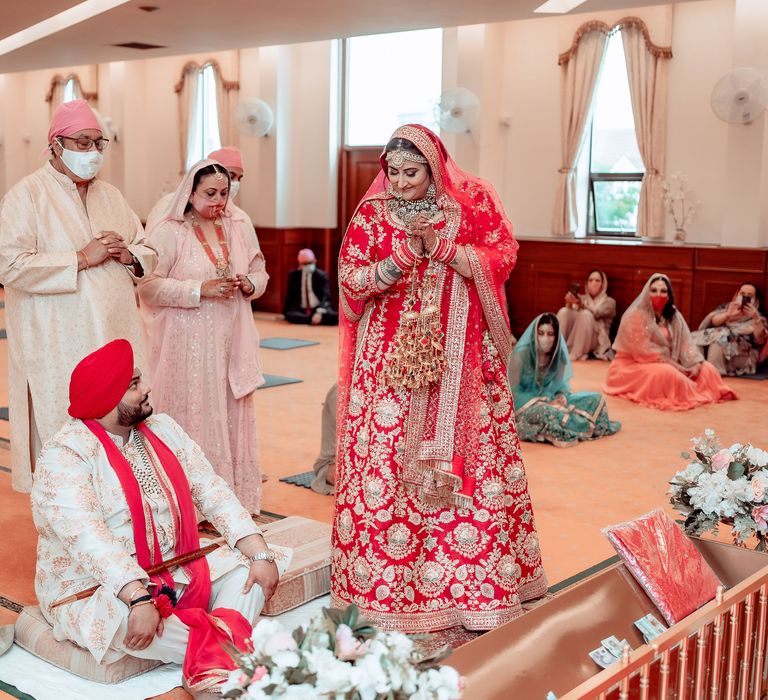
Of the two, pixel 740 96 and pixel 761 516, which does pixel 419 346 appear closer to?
pixel 761 516

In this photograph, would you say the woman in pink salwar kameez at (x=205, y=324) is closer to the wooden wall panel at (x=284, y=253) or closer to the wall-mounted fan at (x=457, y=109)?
the wall-mounted fan at (x=457, y=109)

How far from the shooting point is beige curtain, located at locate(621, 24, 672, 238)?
1005 centimetres

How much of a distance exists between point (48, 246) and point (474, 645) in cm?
242

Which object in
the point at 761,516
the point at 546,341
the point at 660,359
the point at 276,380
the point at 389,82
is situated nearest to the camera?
the point at 761,516

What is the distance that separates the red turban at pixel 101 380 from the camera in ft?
9.53

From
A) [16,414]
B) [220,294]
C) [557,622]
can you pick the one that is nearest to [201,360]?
[220,294]

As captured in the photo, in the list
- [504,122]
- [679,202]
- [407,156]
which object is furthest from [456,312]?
[504,122]

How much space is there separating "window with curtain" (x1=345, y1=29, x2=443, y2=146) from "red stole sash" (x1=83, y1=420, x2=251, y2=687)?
8926 millimetres

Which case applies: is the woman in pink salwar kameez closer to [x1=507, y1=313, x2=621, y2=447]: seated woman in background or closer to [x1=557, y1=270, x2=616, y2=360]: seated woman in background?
[x1=507, y1=313, x2=621, y2=447]: seated woman in background

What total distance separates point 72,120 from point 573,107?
7554 millimetres

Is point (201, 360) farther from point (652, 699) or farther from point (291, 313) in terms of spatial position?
point (291, 313)

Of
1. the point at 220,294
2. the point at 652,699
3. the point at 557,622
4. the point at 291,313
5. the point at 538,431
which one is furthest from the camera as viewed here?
the point at 291,313

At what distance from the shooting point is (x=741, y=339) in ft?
29.1

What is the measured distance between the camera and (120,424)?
3.02 m
